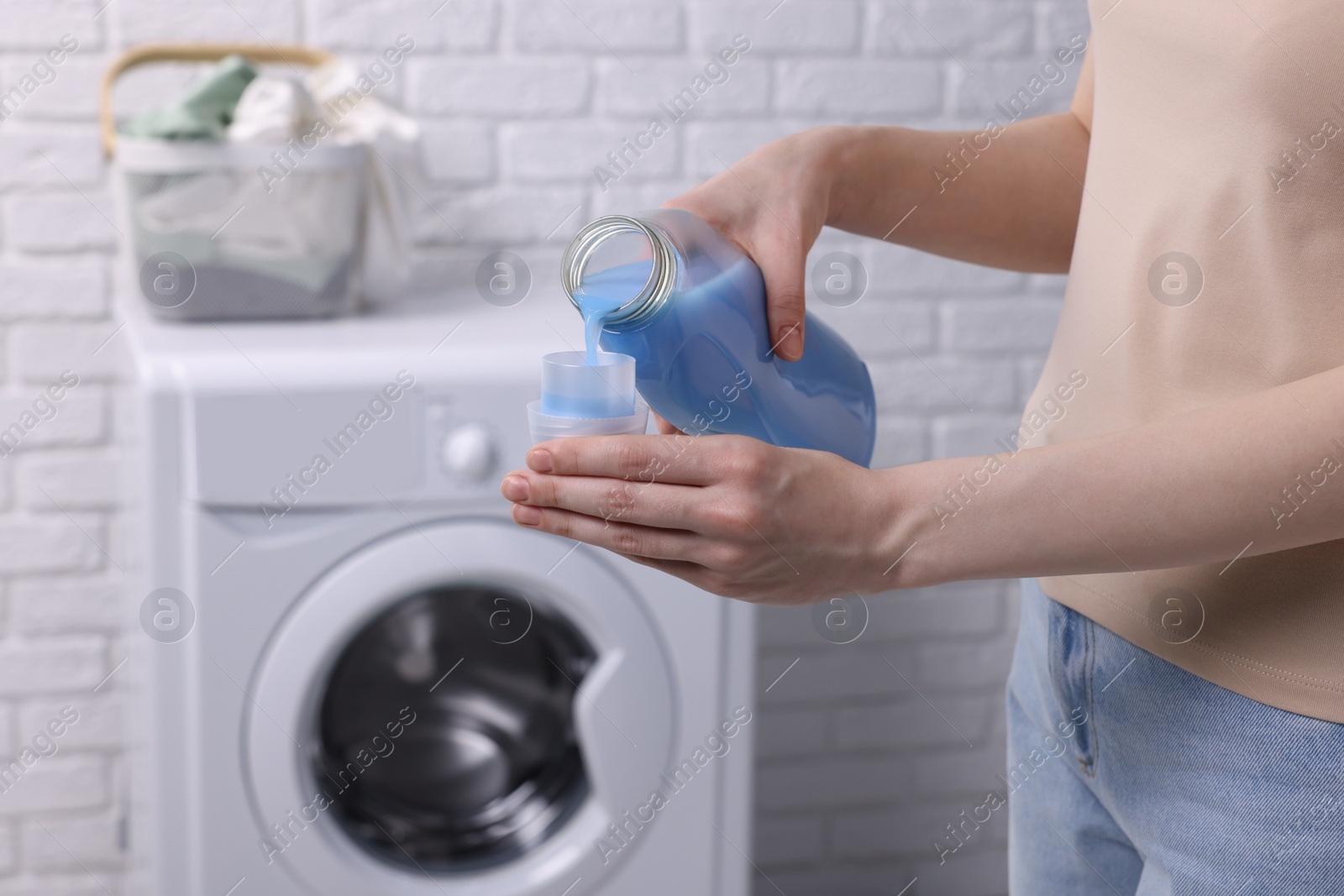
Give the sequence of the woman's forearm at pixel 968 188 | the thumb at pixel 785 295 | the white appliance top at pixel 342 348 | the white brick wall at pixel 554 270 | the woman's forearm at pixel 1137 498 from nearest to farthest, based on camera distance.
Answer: the woman's forearm at pixel 1137 498
the thumb at pixel 785 295
the woman's forearm at pixel 968 188
the white appliance top at pixel 342 348
the white brick wall at pixel 554 270

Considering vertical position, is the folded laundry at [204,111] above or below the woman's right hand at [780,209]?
above

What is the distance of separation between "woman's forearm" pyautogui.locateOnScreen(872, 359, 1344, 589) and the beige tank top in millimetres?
17

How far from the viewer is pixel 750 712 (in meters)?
1.20

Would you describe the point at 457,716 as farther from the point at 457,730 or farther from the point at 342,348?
the point at 342,348

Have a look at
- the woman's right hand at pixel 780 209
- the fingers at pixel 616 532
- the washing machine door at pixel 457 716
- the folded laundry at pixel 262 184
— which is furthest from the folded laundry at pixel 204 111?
the fingers at pixel 616 532

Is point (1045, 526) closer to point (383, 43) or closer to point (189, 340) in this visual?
point (189, 340)

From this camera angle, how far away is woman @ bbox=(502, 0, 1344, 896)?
502 mm

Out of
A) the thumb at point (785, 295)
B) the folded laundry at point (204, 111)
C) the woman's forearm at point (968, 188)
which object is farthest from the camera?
the folded laundry at point (204, 111)

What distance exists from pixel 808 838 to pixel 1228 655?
1211mm

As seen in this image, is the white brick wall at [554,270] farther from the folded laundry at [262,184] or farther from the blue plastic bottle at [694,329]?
the blue plastic bottle at [694,329]

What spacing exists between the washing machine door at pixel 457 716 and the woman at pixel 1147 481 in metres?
0.51

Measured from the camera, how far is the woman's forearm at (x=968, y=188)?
71 cm

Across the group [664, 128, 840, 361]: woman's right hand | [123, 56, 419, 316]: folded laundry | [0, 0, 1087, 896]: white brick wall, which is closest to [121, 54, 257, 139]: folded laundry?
[123, 56, 419, 316]: folded laundry

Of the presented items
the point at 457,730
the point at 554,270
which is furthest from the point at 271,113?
the point at 457,730
